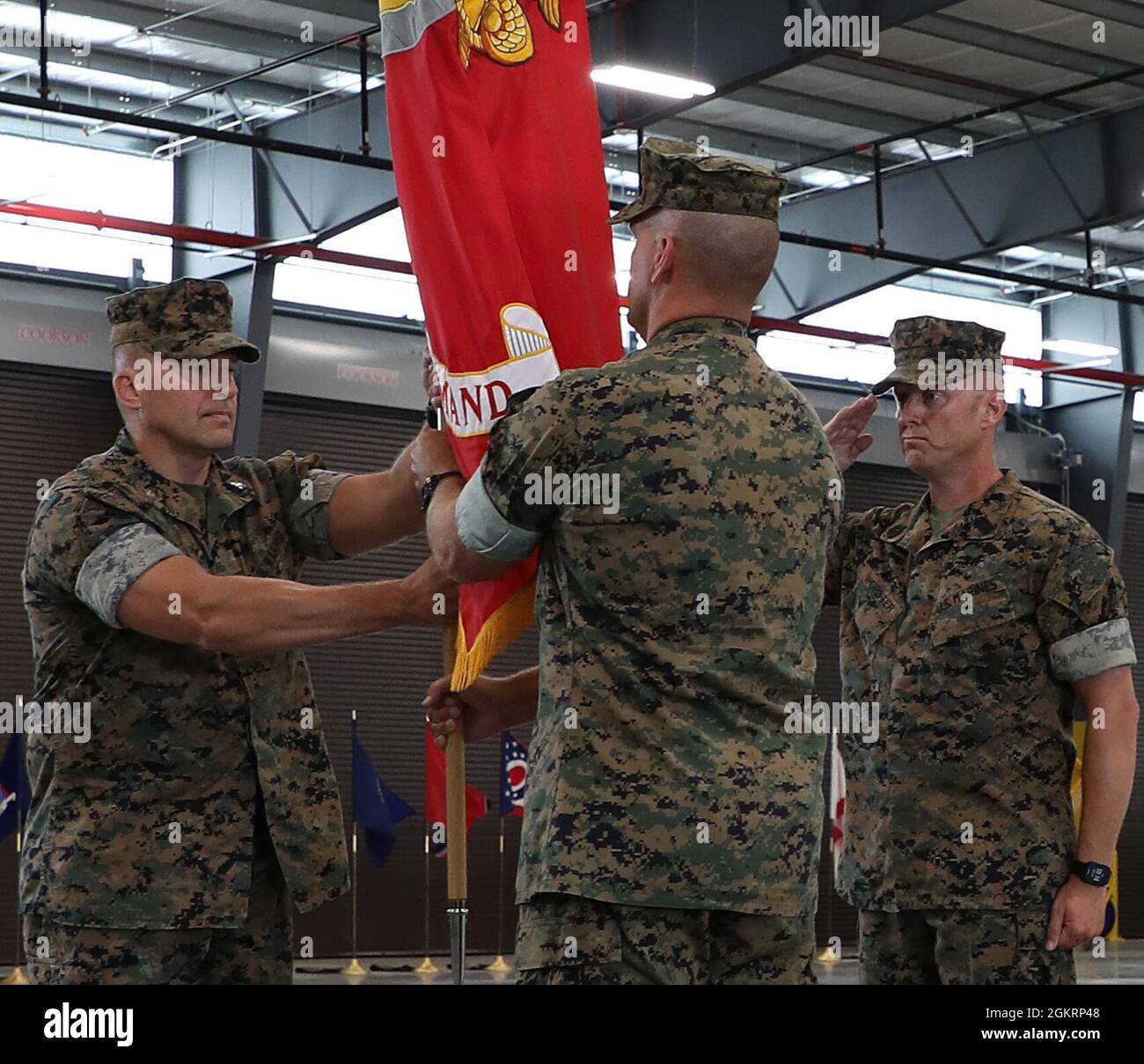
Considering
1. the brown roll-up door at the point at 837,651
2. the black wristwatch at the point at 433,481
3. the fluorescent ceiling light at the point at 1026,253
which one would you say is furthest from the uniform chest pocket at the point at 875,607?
the fluorescent ceiling light at the point at 1026,253

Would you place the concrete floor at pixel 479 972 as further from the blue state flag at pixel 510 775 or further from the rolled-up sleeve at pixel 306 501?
the rolled-up sleeve at pixel 306 501

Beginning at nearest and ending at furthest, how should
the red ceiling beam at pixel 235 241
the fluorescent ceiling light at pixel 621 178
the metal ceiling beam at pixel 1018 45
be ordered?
the red ceiling beam at pixel 235 241 < the metal ceiling beam at pixel 1018 45 < the fluorescent ceiling light at pixel 621 178

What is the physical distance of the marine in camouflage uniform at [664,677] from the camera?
264cm

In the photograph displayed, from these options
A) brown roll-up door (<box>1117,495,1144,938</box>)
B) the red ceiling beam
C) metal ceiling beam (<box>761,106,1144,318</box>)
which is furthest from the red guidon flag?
brown roll-up door (<box>1117,495,1144,938</box>)

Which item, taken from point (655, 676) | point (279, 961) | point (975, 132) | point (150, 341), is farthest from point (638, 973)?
point (975, 132)

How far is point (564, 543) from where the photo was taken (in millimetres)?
2727

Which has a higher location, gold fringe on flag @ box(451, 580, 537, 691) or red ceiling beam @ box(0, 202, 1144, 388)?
red ceiling beam @ box(0, 202, 1144, 388)

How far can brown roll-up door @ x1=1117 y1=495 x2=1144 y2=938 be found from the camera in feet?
60.2

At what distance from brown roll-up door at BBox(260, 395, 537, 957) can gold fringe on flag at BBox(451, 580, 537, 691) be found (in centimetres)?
1054

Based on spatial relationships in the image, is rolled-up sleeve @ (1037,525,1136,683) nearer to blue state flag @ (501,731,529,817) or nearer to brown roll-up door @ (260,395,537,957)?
blue state flag @ (501,731,529,817)

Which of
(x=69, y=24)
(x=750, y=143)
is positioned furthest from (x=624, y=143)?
(x=69, y=24)

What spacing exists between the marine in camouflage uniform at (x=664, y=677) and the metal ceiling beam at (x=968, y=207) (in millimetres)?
11862

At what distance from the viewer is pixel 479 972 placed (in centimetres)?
1330

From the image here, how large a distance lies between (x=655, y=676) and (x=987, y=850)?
57.9 inches
